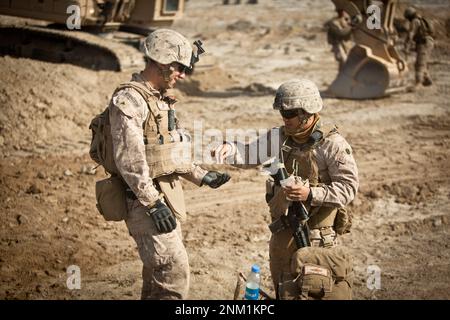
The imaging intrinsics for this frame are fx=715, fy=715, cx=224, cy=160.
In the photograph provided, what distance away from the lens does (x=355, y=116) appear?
12891mm

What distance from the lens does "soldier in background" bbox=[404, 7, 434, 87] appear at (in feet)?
49.0

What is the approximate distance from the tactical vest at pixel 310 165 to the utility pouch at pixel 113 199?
1.12 metres

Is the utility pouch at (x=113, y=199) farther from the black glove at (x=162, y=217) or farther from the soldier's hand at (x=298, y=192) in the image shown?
the soldier's hand at (x=298, y=192)

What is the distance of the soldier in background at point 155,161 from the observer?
16.6 ft

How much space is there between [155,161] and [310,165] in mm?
1130

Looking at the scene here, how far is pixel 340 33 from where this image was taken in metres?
14.6

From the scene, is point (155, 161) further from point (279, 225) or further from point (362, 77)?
point (362, 77)

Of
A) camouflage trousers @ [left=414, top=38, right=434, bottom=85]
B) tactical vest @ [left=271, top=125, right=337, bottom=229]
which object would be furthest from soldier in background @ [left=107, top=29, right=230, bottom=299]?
camouflage trousers @ [left=414, top=38, right=434, bottom=85]

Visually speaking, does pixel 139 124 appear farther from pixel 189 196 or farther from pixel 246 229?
pixel 189 196

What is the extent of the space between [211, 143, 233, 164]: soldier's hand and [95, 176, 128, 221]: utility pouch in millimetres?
730

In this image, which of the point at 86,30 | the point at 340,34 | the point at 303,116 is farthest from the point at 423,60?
the point at 303,116

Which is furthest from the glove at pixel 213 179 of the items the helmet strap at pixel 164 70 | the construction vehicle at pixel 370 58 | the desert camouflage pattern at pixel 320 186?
the construction vehicle at pixel 370 58
